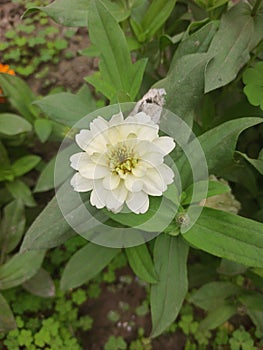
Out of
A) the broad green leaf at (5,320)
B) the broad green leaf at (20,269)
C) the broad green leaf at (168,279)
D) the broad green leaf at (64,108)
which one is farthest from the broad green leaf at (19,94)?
the broad green leaf at (168,279)

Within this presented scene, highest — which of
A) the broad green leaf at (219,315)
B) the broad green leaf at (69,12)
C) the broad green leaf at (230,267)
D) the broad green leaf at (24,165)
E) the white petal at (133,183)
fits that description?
the broad green leaf at (69,12)

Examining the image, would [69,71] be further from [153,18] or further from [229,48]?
[229,48]

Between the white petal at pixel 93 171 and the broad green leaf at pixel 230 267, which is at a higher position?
the white petal at pixel 93 171

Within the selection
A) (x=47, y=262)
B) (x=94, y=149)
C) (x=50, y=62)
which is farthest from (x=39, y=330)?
(x=50, y=62)

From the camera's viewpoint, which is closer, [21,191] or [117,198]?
[117,198]

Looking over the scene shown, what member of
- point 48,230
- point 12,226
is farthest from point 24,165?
point 48,230

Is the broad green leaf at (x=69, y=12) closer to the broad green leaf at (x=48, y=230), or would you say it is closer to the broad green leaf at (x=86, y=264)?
the broad green leaf at (x=48, y=230)
